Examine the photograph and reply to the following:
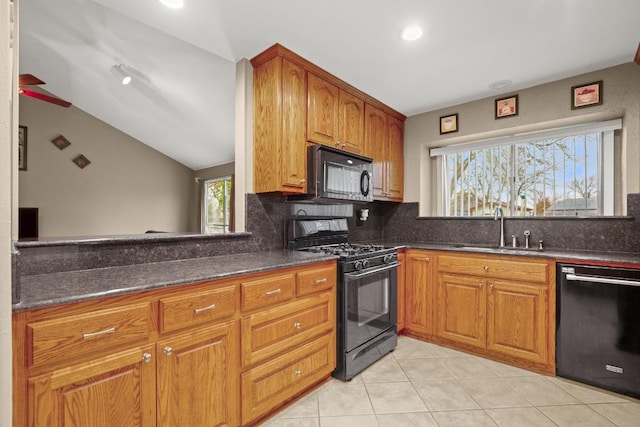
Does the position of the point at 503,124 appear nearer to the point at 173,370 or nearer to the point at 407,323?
the point at 407,323

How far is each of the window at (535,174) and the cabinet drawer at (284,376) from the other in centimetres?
226

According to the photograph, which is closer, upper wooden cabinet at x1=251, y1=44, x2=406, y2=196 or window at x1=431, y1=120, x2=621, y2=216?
upper wooden cabinet at x1=251, y1=44, x2=406, y2=196

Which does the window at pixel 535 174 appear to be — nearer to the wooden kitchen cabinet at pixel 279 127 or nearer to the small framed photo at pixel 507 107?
the small framed photo at pixel 507 107

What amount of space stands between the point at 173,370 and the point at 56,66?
17.1 feet

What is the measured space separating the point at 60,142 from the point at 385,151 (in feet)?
18.7

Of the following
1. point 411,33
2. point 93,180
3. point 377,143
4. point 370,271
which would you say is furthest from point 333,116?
point 93,180

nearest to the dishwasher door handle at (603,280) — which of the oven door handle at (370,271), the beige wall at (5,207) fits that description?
the oven door handle at (370,271)

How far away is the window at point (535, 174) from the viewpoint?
264 centimetres

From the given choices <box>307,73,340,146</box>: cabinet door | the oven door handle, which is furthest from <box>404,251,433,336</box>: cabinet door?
<box>307,73,340,146</box>: cabinet door

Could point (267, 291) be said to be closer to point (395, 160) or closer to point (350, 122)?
point (350, 122)

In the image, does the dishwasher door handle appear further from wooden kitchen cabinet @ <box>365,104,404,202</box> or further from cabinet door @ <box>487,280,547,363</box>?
wooden kitchen cabinet @ <box>365,104,404,202</box>

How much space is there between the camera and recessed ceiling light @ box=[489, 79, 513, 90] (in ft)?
8.84

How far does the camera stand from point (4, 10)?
24.1 inches

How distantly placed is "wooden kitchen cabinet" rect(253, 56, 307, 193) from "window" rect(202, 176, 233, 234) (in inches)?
164
